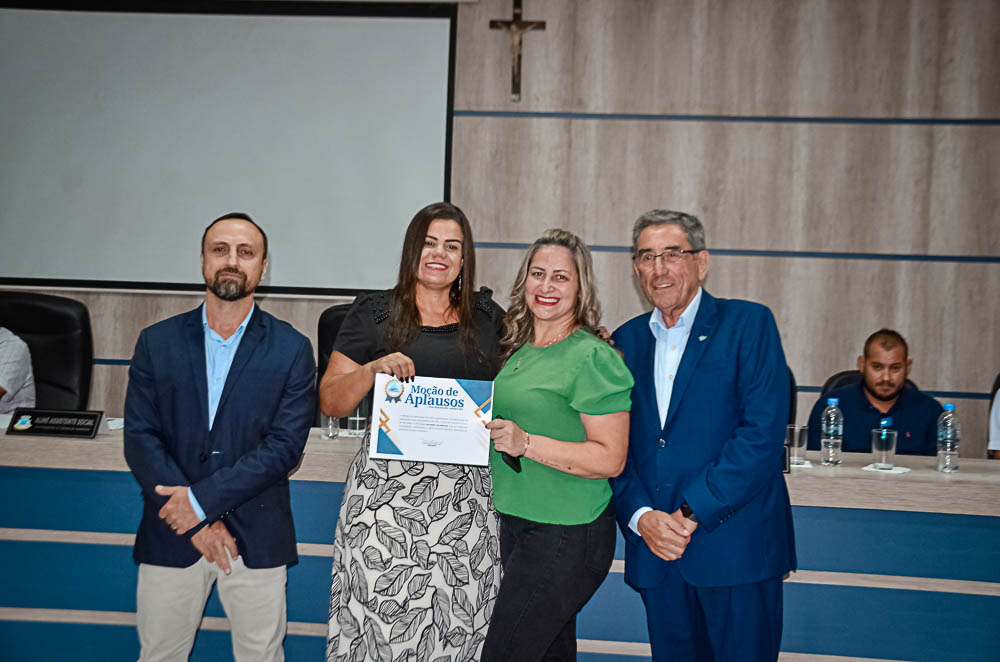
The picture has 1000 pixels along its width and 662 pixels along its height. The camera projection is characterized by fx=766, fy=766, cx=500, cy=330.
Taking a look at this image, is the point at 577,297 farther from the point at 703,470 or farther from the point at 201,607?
the point at 201,607

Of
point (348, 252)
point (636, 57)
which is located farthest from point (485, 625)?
point (636, 57)

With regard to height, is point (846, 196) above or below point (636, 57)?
below

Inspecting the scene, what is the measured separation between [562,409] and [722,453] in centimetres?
42

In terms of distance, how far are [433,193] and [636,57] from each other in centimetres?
146

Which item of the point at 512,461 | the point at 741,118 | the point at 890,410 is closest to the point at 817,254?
the point at 741,118

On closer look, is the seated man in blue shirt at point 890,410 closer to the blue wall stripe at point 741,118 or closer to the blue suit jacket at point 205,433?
the blue wall stripe at point 741,118

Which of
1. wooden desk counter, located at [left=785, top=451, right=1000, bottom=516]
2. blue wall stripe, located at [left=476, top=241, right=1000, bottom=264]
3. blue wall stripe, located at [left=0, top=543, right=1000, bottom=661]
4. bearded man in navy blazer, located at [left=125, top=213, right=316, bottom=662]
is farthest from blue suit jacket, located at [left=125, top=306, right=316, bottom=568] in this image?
blue wall stripe, located at [left=476, top=241, right=1000, bottom=264]

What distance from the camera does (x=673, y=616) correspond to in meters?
1.98

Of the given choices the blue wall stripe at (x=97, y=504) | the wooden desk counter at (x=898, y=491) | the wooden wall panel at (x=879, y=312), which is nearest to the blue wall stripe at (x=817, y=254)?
the wooden wall panel at (x=879, y=312)

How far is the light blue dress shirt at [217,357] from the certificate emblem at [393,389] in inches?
18.6

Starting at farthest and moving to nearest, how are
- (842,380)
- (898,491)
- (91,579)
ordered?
(842,380)
(91,579)
(898,491)

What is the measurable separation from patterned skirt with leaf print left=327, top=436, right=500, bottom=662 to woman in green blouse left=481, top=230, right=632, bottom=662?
0.09 meters

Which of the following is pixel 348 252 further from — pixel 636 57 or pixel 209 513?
pixel 209 513

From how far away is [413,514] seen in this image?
191 centimetres
